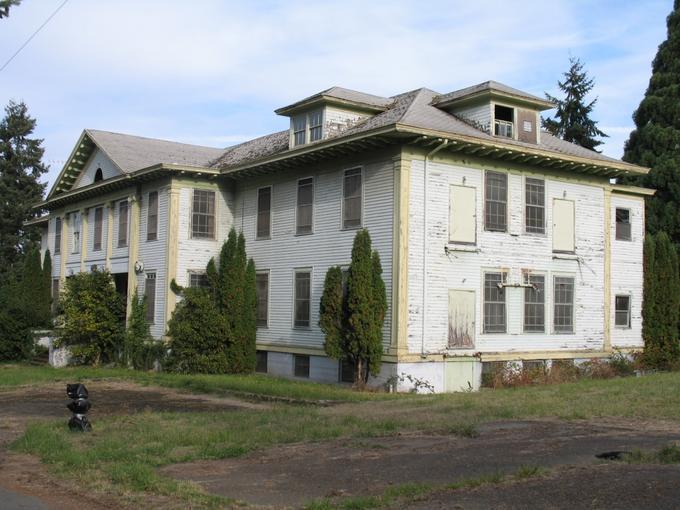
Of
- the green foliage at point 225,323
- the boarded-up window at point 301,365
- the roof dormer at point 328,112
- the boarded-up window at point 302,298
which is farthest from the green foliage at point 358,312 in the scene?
the green foliage at point 225,323

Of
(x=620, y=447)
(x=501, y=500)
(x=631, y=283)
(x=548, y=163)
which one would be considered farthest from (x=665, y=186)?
(x=501, y=500)

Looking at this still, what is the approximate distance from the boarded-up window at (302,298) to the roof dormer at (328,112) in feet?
13.9

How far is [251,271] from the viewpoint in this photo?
26781 mm

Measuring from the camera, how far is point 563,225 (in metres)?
25.2

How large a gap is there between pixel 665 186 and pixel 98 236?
24.6 m

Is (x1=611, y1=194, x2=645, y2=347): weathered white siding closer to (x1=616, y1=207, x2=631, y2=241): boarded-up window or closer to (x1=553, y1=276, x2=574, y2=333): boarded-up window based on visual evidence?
(x1=616, y1=207, x2=631, y2=241): boarded-up window

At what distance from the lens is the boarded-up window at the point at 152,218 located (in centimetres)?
2916

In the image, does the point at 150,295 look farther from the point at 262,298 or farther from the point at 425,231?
the point at 425,231

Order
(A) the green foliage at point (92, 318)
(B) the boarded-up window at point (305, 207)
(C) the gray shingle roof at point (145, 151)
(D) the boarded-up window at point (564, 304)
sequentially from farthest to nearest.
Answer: (C) the gray shingle roof at point (145, 151)
(A) the green foliage at point (92, 318)
(B) the boarded-up window at point (305, 207)
(D) the boarded-up window at point (564, 304)

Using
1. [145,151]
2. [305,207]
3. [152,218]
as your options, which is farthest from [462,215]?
[145,151]

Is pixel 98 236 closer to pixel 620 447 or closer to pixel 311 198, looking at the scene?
pixel 311 198

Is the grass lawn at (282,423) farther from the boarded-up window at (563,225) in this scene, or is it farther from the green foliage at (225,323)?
the boarded-up window at (563,225)

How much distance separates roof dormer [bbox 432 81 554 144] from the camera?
24.1 metres

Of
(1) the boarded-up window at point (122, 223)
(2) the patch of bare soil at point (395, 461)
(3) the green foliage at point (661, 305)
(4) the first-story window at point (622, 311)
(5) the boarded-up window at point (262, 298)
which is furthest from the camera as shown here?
(1) the boarded-up window at point (122, 223)
